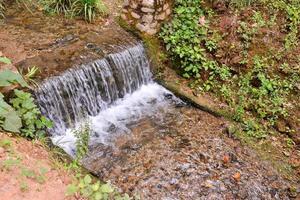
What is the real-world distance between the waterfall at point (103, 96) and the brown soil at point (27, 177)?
1.09 meters

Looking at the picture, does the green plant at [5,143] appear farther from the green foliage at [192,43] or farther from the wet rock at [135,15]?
the wet rock at [135,15]

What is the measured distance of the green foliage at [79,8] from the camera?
6.99 m

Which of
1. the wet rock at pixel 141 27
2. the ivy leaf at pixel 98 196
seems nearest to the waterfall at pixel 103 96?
the wet rock at pixel 141 27

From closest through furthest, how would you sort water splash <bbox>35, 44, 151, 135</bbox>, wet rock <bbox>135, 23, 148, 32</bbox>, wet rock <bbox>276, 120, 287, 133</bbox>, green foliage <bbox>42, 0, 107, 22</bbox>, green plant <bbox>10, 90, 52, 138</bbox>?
green plant <bbox>10, 90, 52, 138</bbox>
water splash <bbox>35, 44, 151, 135</bbox>
wet rock <bbox>276, 120, 287, 133</bbox>
wet rock <bbox>135, 23, 148, 32</bbox>
green foliage <bbox>42, 0, 107, 22</bbox>

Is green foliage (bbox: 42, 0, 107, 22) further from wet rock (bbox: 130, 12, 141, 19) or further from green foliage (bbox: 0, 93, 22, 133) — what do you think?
green foliage (bbox: 0, 93, 22, 133)

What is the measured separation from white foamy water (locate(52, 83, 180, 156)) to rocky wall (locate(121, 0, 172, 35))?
1.05m

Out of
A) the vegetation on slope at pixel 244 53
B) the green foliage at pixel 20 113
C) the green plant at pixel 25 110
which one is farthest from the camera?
the vegetation on slope at pixel 244 53

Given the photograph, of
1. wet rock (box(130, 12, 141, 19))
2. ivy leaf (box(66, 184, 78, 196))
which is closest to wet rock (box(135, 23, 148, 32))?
wet rock (box(130, 12, 141, 19))

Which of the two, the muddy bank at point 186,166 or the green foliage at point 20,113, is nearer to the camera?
the green foliage at point 20,113

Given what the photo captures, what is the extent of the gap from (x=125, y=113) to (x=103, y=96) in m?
0.46

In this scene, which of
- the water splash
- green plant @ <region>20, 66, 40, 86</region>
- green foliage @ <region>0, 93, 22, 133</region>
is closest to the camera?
green foliage @ <region>0, 93, 22, 133</region>

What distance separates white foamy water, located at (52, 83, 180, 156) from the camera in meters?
5.57

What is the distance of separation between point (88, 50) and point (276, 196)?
363cm

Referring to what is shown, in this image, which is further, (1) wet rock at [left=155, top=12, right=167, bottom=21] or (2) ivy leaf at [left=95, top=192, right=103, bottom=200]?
(1) wet rock at [left=155, top=12, right=167, bottom=21]
